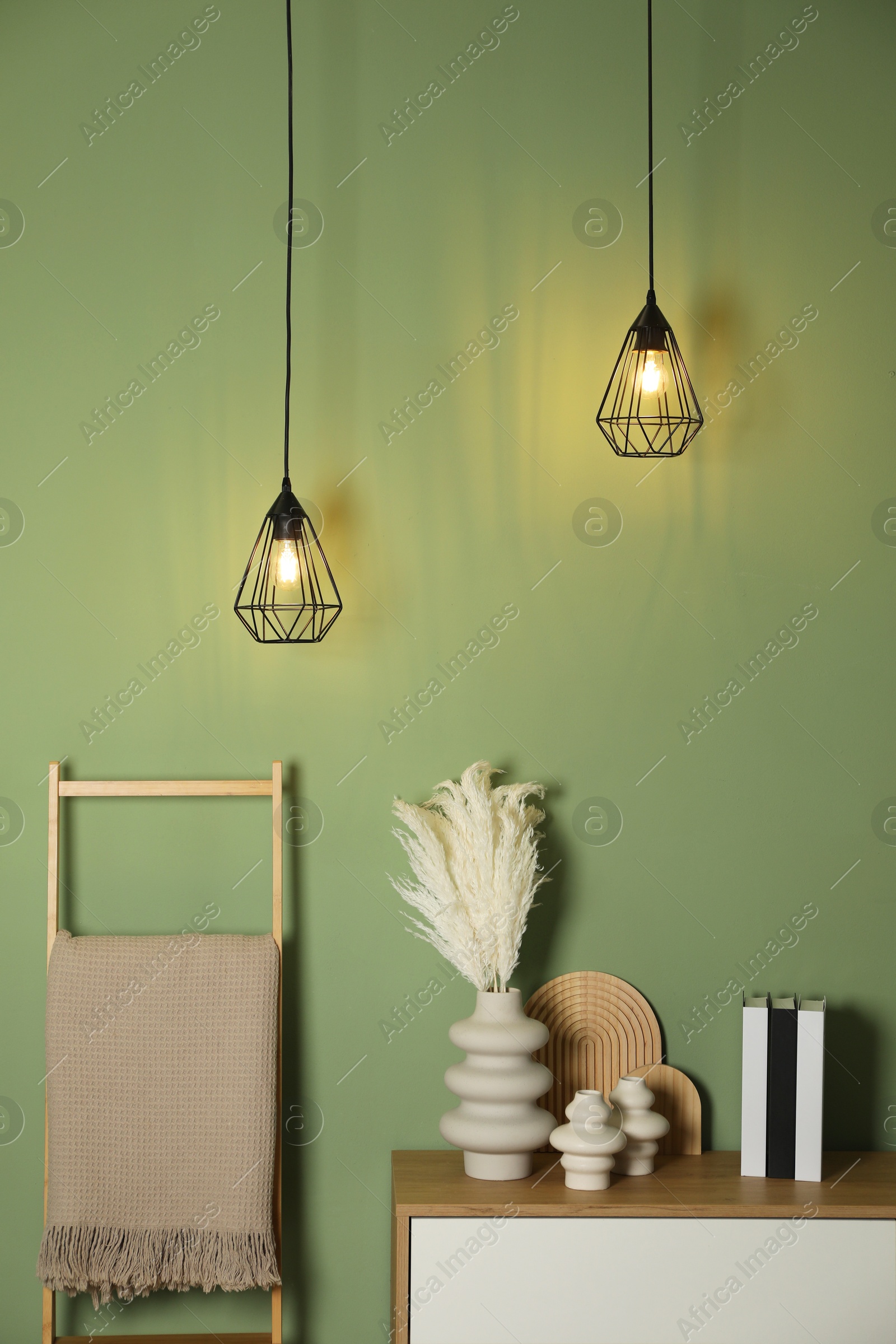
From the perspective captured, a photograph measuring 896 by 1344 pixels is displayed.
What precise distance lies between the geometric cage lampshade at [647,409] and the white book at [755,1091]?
1015 millimetres

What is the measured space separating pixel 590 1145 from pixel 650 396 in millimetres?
1395

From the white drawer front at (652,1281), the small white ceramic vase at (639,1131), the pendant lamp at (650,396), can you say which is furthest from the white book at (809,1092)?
the pendant lamp at (650,396)

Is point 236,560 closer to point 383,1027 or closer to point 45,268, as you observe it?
point 45,268

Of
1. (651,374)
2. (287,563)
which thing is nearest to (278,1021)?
(287,563)

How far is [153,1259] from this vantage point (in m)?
1.91

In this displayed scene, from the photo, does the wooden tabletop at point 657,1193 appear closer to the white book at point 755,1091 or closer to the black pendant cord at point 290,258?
the white book at point 755,1091

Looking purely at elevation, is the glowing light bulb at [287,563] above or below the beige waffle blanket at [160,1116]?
above

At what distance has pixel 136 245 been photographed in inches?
83.5

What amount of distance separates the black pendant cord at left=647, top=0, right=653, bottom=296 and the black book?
4.31ft

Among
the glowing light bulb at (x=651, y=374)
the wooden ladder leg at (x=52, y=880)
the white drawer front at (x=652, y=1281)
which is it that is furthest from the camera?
the wooden ladder leg at (x=52, y=880)

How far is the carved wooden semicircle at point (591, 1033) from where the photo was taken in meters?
2.10

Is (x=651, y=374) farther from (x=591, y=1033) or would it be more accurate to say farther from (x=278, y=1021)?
(x=278, y=1021)

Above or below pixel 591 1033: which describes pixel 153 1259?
below

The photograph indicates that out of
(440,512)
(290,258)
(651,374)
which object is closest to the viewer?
(651,374)
